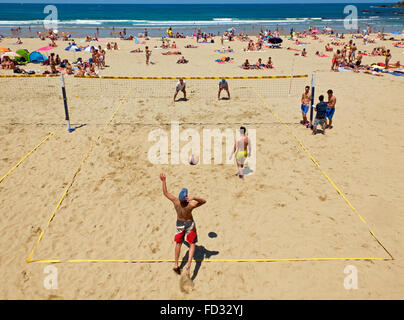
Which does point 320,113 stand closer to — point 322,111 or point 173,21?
point 322,111

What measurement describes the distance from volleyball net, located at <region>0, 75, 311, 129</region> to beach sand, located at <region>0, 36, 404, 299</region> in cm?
16

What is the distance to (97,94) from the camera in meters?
15.7

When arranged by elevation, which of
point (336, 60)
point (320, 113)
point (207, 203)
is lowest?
point (207, 203)

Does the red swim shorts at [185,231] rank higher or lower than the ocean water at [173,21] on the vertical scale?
lower

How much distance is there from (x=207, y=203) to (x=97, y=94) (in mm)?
10976

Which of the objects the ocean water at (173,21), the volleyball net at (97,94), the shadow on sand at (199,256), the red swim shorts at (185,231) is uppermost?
the ocean water at (173,21)

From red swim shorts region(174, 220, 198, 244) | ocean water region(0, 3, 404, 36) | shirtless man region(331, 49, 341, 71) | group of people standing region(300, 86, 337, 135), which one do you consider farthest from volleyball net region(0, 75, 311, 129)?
ocean water region(0, 3, 404, 36)

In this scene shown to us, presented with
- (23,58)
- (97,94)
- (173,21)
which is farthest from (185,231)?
(173,21)

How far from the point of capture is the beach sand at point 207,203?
527 cm

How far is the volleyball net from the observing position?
12672 mm

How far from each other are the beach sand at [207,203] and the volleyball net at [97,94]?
0.16 meters

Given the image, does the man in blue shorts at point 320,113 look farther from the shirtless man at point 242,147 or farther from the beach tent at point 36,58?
the beach tent at point 36,58

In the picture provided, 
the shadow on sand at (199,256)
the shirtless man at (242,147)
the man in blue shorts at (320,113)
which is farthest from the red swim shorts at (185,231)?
the man in blue shorts at (320,113)

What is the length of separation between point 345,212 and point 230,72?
51.4 feet
